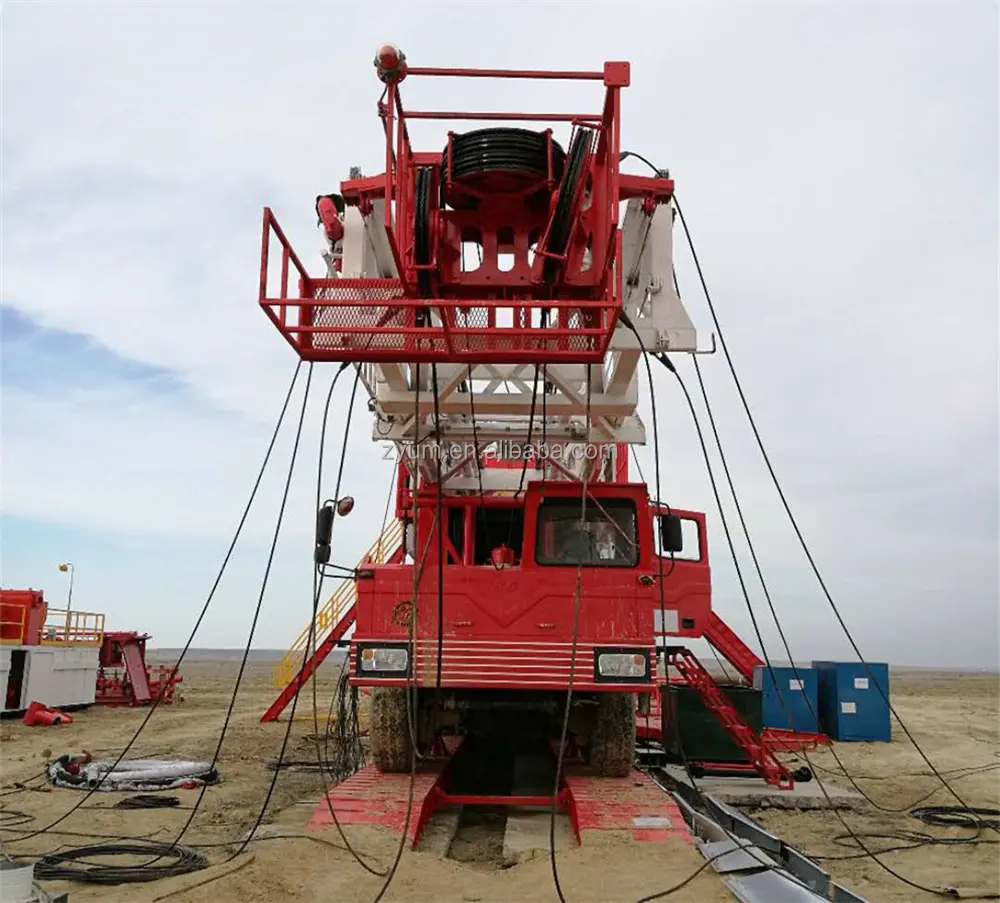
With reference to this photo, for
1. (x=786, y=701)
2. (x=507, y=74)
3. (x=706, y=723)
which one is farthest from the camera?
(x=786, y=701)

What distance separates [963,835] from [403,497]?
5.98 meters

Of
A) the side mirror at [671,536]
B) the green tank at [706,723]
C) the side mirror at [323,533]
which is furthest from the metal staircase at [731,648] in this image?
the side mirror at [323,533]

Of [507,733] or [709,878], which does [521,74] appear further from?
[507,733]

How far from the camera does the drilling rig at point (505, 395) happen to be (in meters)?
5.27

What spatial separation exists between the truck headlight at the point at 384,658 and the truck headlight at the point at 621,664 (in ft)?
5.04

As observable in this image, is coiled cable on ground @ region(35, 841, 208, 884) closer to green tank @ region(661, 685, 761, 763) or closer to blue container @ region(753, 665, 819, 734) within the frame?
green tank @ region(661, 685, 761, 763)

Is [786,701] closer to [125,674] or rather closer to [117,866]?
[117,866]

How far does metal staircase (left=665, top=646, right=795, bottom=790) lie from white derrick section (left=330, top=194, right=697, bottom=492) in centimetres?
318

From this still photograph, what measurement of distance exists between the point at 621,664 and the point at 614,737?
3.27 feet

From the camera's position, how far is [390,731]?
293 inches

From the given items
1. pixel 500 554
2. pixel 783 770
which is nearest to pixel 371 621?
pixel 500 554

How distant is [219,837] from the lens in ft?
23.4

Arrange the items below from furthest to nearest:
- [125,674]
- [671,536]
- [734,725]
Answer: [125,674]
[734,725]
[671,536]

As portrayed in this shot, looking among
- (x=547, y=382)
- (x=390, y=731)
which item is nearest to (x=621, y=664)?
(x=390, y=731)
